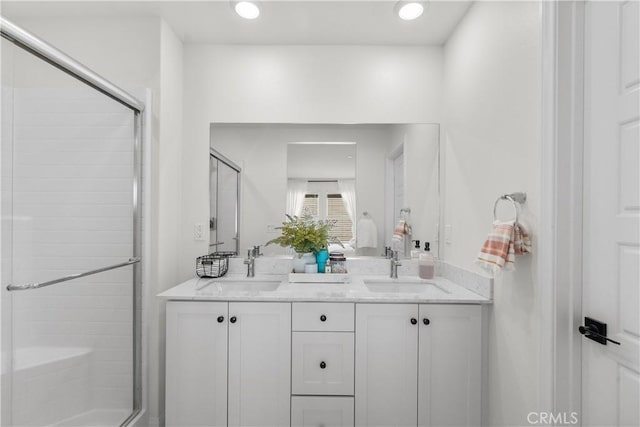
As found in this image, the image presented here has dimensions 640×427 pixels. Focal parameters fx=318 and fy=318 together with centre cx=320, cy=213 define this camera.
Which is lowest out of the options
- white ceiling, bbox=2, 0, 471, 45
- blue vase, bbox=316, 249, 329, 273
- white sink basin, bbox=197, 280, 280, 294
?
white sink basin, bbox=197, 280, 280, 294

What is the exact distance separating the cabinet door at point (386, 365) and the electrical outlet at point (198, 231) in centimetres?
118

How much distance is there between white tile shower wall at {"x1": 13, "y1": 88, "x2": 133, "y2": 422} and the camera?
5.57 feet

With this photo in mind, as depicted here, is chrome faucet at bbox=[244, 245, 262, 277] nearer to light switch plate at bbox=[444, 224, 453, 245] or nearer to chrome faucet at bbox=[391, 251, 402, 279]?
chrome faucet at bbox=[391, 251, 402, 279]

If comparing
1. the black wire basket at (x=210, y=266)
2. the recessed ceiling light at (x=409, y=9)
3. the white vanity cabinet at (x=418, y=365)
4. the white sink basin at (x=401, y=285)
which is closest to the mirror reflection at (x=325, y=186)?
the white sink basin at (x=401, y=285)

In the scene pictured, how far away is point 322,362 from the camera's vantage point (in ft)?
5.25

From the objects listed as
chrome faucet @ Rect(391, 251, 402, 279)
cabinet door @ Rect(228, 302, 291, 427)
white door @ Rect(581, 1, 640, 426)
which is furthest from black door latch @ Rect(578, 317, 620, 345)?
cabinet door @ Rect(228, 302, 291, 427)

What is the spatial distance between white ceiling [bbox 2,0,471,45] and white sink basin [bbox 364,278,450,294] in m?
1.58

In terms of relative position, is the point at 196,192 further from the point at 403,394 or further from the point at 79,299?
the point at 403,394

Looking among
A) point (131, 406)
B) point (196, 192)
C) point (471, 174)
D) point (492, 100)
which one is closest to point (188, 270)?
point (196, 192)

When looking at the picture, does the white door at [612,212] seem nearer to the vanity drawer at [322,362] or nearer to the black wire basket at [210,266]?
the vanity drawer at [322,362]

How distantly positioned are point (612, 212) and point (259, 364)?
62.2 inches

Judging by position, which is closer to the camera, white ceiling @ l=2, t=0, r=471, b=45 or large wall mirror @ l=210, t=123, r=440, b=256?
white ceiling @ l=2, t=0, r=471, b=45

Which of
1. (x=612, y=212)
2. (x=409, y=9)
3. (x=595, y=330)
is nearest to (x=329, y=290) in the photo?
(x=595, y=330)

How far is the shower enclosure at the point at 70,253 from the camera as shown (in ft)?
5.35
